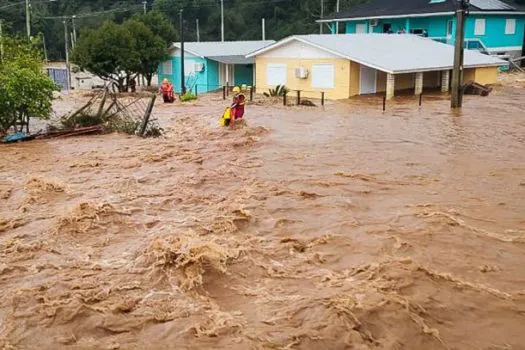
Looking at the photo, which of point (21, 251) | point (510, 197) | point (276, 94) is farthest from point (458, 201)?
point (276, 94)

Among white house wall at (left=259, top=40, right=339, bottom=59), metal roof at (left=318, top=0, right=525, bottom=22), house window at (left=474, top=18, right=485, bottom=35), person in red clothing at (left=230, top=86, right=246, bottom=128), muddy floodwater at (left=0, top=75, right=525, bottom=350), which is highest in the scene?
metal roof at (left=318, top=0, right=525, bottom=22)

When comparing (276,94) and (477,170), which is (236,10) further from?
(477,170)

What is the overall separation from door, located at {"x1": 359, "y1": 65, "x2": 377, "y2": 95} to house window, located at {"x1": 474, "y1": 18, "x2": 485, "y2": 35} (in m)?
15.8

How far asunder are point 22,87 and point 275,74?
17870mm

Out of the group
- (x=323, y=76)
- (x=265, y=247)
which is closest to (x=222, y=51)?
(x=323, y=76)

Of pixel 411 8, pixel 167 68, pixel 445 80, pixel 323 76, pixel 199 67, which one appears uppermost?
pixel 411 8

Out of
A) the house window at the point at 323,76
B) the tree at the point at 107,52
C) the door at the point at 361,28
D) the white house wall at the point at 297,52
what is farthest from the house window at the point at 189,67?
the door at the point at 361,28

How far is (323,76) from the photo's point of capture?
→ 32594 millimetres

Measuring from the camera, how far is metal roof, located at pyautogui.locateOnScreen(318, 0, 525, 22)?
4347 cm

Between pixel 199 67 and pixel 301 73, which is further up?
pixel 199 67

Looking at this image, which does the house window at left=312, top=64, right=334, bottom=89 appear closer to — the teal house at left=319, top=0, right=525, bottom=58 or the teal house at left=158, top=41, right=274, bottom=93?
the teal house at left=158, top=41, right=274, bottom=93

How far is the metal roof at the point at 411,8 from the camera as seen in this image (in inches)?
1711

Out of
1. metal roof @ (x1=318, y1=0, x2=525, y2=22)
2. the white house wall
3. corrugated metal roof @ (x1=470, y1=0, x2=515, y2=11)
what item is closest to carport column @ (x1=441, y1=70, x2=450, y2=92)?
the white house wall

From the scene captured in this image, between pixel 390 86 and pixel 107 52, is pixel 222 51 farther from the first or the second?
pixel 390 86
